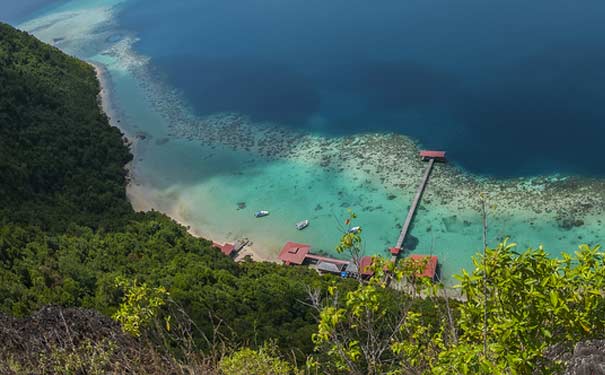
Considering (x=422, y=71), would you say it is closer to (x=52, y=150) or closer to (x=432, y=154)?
(x=432, y=154)

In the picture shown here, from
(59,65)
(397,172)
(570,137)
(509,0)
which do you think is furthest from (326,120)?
(509,0)

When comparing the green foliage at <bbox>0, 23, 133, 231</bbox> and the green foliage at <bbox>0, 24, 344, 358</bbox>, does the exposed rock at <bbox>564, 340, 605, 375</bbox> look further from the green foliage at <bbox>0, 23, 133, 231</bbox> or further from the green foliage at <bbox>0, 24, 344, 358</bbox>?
the green foliage at <bbox>0, 23, 133, 231</bbox>

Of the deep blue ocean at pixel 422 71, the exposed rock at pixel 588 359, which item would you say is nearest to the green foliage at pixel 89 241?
the exposed rock at pixel 588 359

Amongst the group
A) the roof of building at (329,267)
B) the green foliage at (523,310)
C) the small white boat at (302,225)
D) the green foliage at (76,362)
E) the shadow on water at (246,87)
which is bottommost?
the roof of building at (329,267)

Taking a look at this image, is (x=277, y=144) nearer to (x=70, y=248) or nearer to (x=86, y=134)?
(x=86, y=134)

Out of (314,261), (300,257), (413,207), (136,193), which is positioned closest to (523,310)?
(300,257)

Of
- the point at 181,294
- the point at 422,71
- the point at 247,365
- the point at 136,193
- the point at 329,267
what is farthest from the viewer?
the point at 422,71

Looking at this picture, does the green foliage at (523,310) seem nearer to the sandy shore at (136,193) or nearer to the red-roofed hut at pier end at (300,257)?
the red-roofed hut at pier end at (300,257)
